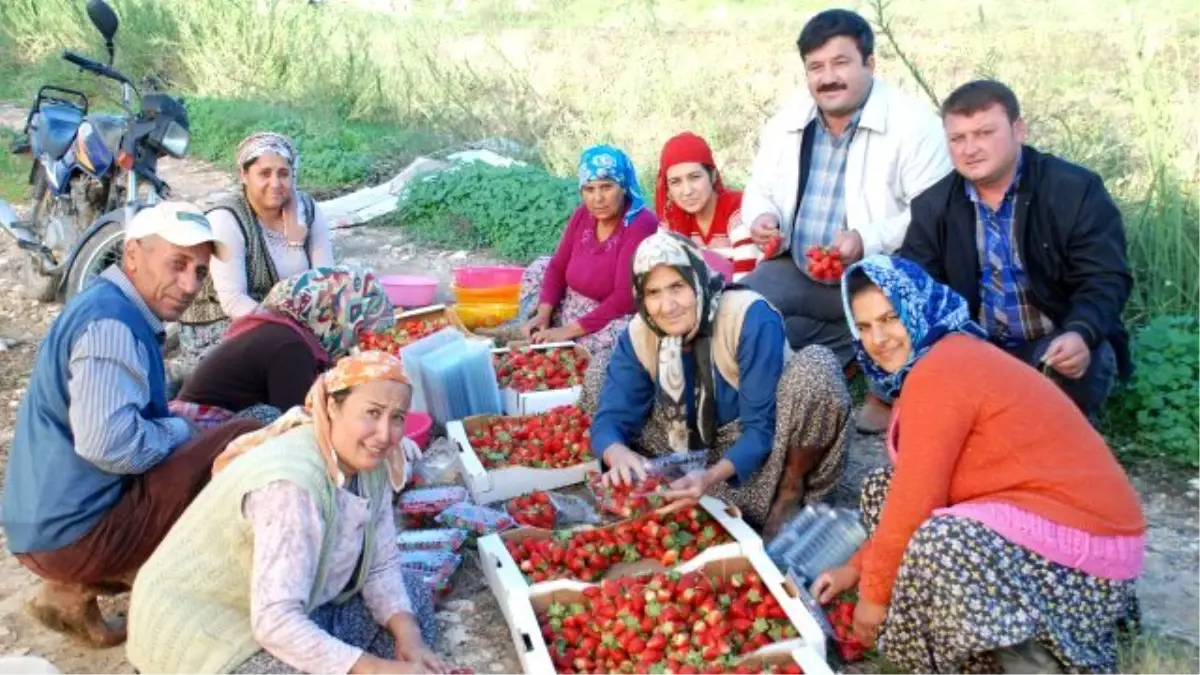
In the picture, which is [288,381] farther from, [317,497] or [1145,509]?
[1145,509]

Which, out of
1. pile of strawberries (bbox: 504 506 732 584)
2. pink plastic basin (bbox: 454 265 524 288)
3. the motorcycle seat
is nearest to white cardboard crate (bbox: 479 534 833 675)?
pile of strawberries (bbox: 504 506 732 584)

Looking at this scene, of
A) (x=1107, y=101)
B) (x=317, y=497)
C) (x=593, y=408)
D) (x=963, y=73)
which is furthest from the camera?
(x=963, y=73)

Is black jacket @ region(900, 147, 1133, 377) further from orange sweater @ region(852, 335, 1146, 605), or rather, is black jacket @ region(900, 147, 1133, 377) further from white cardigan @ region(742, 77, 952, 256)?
orange sweater @ region(852, 335, 1146, 605)

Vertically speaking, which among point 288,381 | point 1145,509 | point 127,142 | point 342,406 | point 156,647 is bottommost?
point 1145,509

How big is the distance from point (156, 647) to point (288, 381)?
1240mm

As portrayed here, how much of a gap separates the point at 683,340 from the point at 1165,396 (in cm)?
190

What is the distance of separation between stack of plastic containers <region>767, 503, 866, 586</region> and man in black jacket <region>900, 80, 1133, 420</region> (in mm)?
827

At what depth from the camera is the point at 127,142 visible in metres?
5.82

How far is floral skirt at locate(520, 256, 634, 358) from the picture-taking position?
4930 millimetres

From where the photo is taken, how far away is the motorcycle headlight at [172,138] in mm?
5879

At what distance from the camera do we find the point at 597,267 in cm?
505

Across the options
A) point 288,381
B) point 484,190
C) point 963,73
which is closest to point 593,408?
point 288,381

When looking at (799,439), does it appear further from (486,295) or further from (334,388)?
(486,295)

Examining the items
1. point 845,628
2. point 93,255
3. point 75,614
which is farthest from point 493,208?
point 845,628
